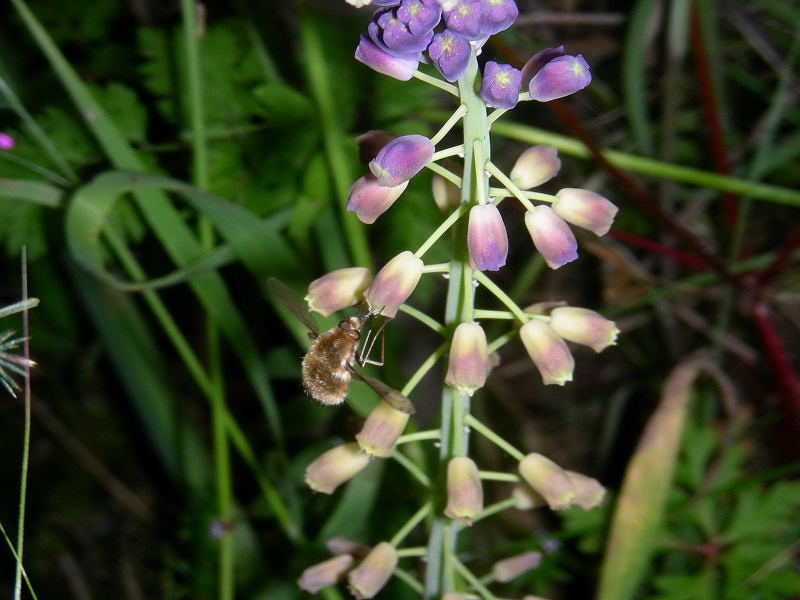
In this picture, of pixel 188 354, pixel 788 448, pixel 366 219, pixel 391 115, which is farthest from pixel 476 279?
pixel 788 448

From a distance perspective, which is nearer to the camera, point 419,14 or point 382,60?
point 419,14

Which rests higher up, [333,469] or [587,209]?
[587,209]

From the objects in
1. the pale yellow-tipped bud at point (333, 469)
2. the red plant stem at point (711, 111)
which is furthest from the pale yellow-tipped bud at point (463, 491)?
the red plant stem at point (711, 111)

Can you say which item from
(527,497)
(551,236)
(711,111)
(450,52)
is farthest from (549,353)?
(711,111)

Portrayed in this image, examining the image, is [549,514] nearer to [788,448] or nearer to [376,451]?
[788,448]

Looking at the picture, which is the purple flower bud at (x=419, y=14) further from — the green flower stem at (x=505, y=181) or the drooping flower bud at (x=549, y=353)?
the drooping flower bud at (x=549, y=353)

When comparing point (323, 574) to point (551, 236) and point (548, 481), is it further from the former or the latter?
point (551, 236)
